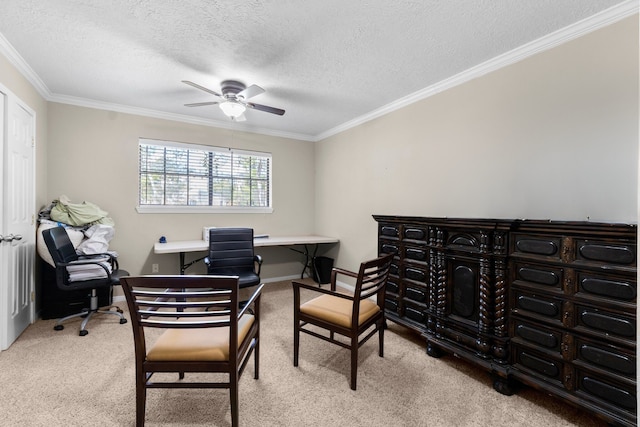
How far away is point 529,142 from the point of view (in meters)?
2.31

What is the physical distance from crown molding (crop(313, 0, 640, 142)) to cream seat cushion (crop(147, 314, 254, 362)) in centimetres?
301

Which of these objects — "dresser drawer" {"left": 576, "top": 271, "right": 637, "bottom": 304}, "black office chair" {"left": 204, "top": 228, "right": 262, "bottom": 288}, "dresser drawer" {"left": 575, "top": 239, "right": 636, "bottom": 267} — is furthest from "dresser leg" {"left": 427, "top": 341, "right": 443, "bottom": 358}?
"black office chair" {"left": 204, "top": 228, "right": 262, "bottom": 288}

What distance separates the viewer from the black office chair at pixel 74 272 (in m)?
2.71

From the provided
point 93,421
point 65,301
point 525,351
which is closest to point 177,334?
point 93,421

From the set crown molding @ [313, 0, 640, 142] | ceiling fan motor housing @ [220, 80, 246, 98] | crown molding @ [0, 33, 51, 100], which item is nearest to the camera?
crown molding @ [313, 0, 640, 142]

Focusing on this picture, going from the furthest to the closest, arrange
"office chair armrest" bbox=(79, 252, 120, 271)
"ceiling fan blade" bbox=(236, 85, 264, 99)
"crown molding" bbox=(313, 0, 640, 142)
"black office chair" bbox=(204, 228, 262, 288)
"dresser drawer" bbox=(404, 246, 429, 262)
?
"black office chair" bbox=(204, 228, 262, 288) → "office chair armrest" bbox=(79, 252, 120, 271) → "ceiling fan blade" bbox=(236, 85, 264, 99) → "dresser drawer" bbox=(404, 246, 429, 262) → "crown molding" bbox=(313, 0, 640, 142)

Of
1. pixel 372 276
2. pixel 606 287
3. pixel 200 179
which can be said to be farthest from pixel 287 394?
pixel 200 179

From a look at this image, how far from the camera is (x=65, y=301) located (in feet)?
10.4

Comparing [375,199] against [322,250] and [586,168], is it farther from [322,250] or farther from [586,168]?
[586,168]

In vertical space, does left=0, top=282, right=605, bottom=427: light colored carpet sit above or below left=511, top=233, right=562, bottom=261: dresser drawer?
below

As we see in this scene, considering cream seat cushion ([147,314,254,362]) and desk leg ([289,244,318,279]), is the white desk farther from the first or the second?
cream seat cushion ([147,314,254,362])

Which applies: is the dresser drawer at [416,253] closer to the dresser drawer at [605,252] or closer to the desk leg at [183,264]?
the dresser drawer at [605,252]

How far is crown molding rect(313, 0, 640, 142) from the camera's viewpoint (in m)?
1.86

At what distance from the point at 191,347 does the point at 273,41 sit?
7.44ft
